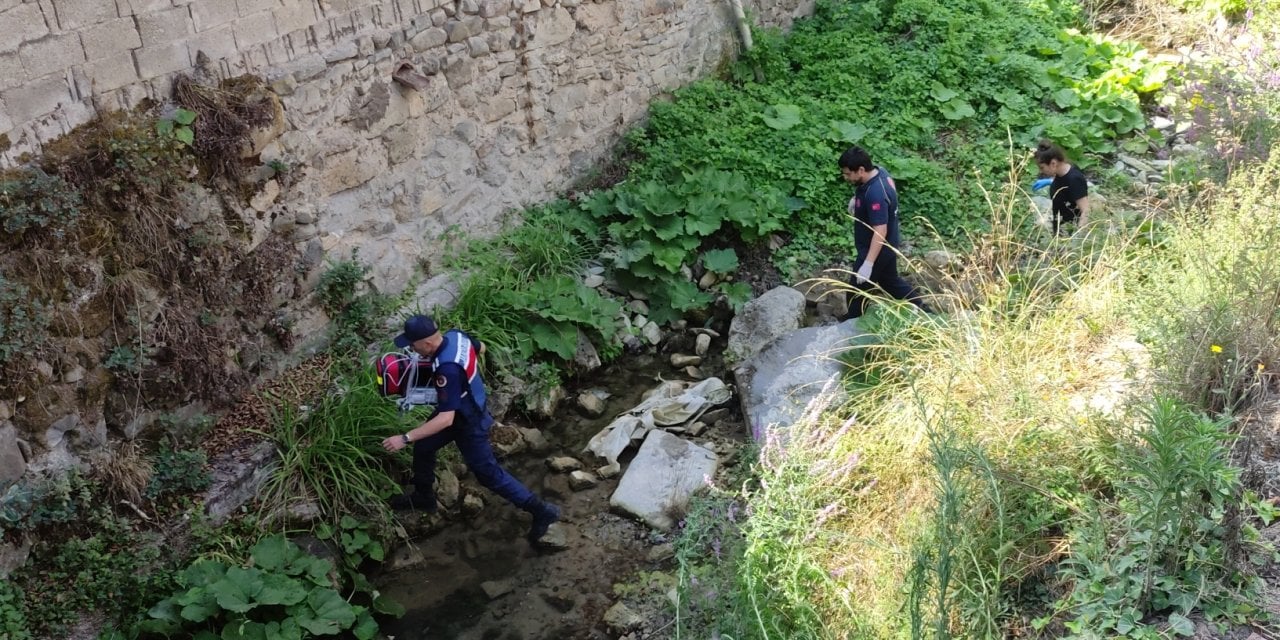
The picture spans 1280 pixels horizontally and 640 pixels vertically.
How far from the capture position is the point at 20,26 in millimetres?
4574

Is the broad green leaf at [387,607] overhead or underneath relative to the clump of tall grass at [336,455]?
underneath

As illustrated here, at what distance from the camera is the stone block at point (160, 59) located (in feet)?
16.8

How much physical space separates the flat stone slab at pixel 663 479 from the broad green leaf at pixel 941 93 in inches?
173

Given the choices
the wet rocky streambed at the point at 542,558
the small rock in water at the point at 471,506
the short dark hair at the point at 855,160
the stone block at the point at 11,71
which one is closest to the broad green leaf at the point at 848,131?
the short dark hair at the point at 855,160

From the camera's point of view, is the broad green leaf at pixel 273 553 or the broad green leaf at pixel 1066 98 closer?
the broad green leaf at pixel 273 553

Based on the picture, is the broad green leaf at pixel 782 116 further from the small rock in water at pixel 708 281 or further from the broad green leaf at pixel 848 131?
the small rock in water at pixel 708 281

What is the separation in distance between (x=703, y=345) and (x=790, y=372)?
1213 millimetres

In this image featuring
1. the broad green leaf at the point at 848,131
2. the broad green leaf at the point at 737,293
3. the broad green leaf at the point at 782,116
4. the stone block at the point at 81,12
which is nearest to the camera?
the stone block at the point at 81,12

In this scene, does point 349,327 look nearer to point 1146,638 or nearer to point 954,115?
point 1146,638

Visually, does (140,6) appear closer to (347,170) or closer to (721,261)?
(347,170)

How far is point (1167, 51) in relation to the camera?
9375 mm

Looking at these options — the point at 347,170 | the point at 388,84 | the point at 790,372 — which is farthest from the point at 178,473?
the point at 790,372

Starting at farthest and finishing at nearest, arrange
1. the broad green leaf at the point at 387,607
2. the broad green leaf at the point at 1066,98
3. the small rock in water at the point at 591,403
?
the broad green leaf at the point at 1066,98 < the small rock in water at the point at 591,403 < the broad green leaf at the point at 387,607

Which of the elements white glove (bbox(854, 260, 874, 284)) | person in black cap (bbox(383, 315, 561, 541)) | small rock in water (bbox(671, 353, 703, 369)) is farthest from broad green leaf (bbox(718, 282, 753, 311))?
person in black cap (bbox(383, 315, 561, 541))
